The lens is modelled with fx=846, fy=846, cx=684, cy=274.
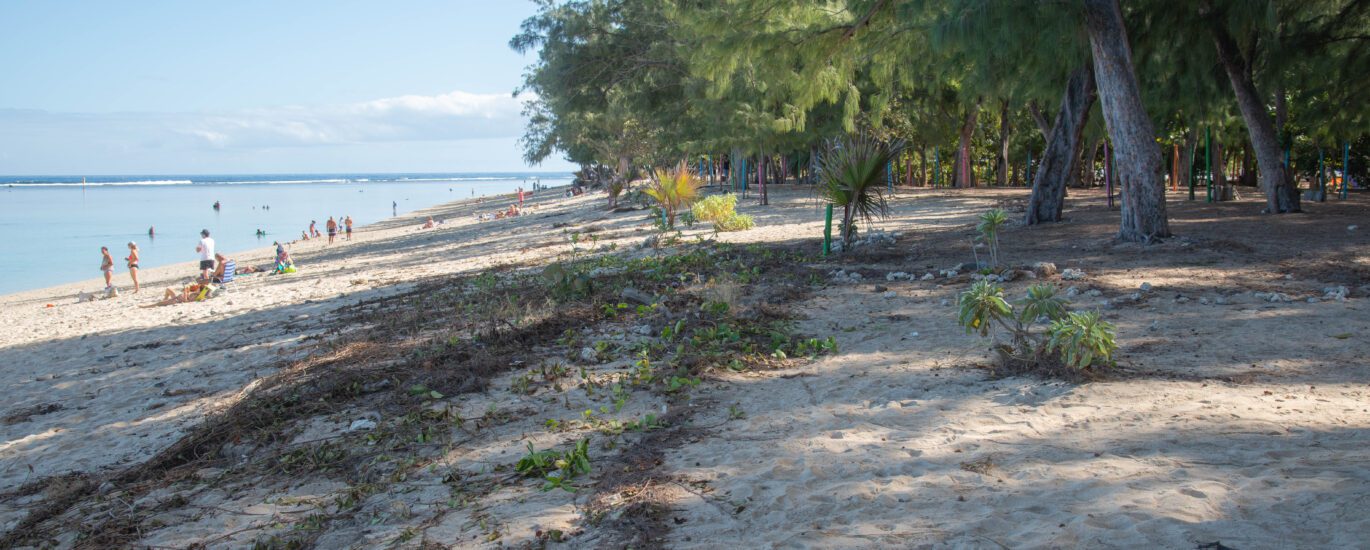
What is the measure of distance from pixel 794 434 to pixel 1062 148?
11.0 metres

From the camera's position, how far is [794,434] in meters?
4.63

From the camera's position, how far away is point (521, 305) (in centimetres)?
914

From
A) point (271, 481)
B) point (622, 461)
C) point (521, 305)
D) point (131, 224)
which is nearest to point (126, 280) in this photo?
point (521, 305)

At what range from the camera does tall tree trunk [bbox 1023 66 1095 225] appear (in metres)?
13.5

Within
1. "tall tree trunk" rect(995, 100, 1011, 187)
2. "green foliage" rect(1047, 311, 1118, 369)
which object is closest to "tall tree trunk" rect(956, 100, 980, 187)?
"tall tree trunk" rect(995, 100, 1011, 187)

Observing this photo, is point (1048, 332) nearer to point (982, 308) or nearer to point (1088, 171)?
point (982, 308)

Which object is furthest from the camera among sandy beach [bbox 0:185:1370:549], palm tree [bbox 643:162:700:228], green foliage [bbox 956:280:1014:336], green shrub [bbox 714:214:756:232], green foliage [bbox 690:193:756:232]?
palm tree [bbox 643:162:700:228]

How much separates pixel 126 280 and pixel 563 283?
19.4 m

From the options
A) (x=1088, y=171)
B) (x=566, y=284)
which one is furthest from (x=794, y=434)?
(x=1088, y=171)

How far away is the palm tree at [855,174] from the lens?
10688mm

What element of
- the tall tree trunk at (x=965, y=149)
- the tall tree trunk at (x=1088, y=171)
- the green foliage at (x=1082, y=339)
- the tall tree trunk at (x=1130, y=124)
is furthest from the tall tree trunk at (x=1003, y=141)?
the green foliage at (x=1082, y=339)

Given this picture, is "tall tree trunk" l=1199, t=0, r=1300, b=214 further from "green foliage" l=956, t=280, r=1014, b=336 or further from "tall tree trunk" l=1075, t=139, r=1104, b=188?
"tall tree trunk" l=1075, t=139, r=1104, b=188

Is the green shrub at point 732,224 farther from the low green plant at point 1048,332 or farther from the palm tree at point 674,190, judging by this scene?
the low green plant at point 1048,332

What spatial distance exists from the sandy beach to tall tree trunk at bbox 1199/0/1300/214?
5.60 meters
